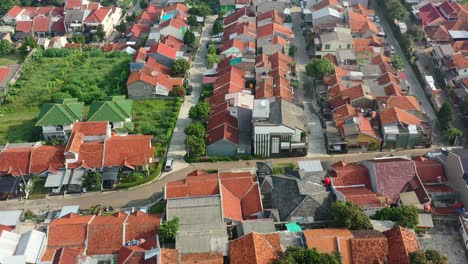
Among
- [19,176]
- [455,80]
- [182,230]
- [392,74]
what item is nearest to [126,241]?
[182,230]

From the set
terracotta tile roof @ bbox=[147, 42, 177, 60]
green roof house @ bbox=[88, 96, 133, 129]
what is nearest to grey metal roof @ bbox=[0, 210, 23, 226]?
green roof house @ bbox=[88, 96, 133, 129]

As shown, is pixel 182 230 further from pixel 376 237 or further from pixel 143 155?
pixel 376 237

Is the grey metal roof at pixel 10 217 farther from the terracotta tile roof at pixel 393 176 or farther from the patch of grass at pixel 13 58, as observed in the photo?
the patch of grass at pixel 13 58

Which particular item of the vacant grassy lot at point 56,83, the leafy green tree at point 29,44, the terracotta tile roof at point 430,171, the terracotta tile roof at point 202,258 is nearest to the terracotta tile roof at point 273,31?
the vacant grassy lot at point 56,83

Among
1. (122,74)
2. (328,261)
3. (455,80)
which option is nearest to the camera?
(328,261)

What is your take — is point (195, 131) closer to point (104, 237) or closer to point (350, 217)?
point (104, 237)

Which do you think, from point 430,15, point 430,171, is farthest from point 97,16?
point 430,171
